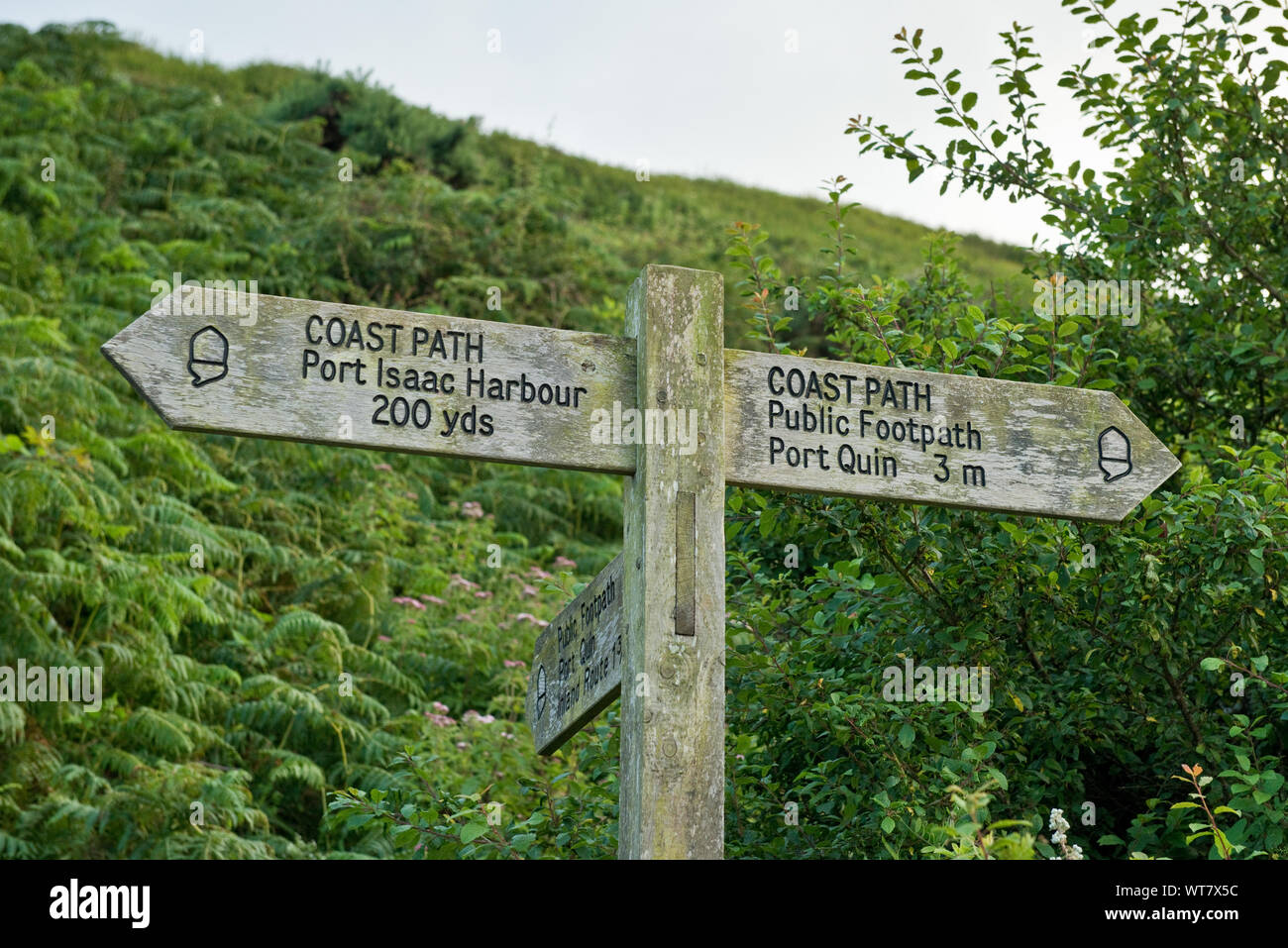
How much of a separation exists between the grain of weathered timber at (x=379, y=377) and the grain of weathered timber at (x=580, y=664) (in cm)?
35

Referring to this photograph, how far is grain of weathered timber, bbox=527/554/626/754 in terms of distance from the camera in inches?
109

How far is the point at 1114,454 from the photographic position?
3.08 m

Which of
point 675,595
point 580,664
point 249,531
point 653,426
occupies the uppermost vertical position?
point 249,531

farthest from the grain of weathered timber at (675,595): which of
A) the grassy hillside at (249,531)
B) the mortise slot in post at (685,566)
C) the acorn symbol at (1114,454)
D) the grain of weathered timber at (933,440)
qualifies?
the grassy hillside at (249,531)

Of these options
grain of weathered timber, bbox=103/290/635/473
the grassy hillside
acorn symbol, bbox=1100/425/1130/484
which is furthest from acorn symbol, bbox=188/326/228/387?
acorn symbol, bbox=1100/425/1130/484

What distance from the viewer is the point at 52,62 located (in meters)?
16.5

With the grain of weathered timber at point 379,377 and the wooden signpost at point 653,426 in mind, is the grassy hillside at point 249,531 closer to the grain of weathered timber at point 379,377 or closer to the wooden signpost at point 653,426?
the wooden signpost at point 653,426

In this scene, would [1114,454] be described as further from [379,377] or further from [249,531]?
[249,531]

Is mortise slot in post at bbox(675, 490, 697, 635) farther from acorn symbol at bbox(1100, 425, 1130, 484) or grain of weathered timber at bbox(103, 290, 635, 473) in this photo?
acorn symbol at bbox(1100, 425, 1130, 484)

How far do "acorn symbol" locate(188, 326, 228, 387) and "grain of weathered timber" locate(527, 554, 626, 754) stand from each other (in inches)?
35.3

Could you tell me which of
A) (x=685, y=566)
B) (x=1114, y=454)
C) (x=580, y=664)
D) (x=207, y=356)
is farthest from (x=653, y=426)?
(x=1114, y=454)

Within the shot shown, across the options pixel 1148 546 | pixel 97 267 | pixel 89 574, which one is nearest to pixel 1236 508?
pixel 1148 546

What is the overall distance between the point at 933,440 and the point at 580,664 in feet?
3.19

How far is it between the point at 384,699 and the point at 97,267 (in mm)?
5842
